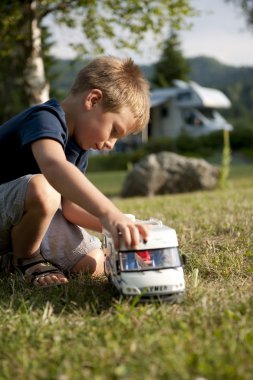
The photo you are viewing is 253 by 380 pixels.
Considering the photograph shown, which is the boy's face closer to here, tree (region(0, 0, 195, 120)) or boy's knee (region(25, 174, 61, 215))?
boy's knee (region(25, 174, 61, 215))

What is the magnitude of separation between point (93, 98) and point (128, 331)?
1284mm

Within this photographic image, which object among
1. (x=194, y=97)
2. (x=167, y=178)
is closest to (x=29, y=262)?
(x=167, y=178)

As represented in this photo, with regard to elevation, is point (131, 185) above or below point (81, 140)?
below

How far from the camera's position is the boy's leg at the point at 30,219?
109 inches

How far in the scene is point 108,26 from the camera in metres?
10.0

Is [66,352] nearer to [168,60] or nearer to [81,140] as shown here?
[81,140]

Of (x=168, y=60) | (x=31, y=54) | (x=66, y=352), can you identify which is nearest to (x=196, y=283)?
(x=66, y=352)

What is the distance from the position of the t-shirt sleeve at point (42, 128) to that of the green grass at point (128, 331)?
709mm

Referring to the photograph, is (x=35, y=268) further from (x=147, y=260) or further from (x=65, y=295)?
(x=147, y=260)

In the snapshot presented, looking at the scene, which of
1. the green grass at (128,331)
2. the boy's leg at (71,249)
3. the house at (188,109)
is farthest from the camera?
the house at (188,109)

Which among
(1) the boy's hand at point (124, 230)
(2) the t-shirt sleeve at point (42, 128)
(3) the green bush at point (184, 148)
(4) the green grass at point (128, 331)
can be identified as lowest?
(3) the green bush at point (184, 148)

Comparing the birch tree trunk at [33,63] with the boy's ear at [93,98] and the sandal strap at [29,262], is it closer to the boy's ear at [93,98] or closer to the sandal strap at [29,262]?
the sandal strap at [29,262]

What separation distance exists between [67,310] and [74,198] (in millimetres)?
467

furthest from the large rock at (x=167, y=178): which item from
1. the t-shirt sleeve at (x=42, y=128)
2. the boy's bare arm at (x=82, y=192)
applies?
the boy's bare arm at (x=82, y=192)
